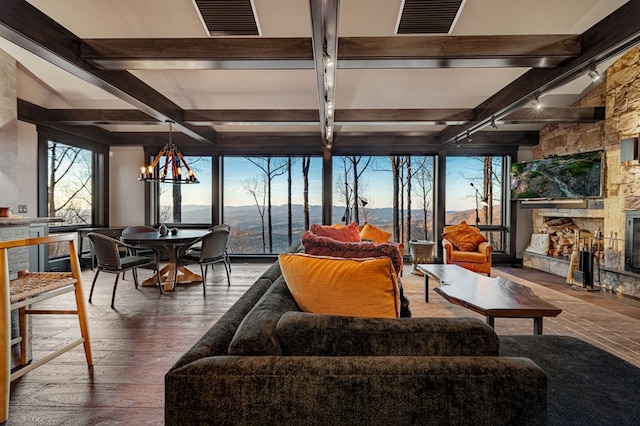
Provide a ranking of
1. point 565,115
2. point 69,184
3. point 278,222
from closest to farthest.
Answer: point 565,115, point 69,184, point 278,222

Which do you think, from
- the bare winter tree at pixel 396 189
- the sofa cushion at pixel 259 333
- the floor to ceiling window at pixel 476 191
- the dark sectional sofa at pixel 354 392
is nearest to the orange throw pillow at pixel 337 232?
the sofa cushion at pixel 259 333

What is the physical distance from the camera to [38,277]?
211 cm

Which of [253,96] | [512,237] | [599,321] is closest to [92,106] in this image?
[253,96]

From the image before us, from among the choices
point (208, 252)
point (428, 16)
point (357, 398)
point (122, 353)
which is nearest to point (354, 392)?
point (357, 398)

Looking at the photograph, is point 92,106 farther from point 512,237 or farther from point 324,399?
point 512,237

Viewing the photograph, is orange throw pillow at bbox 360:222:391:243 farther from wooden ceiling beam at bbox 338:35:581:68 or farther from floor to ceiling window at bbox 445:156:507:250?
wooden ceiling beam at bbox 338:35:581:68

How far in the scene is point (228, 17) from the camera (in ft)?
9.72

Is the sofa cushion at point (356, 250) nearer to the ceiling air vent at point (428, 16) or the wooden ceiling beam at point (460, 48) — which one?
the wooden ceiling beam at point (460, 48)

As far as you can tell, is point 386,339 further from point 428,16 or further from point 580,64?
point 580,64

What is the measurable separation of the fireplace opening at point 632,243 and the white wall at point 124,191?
8.23 metres

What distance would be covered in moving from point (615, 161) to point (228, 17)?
550cm

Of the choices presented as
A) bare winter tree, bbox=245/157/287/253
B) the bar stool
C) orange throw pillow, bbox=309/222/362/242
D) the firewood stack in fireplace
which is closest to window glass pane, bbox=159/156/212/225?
bare winter tree, bbox=245/157/287/253

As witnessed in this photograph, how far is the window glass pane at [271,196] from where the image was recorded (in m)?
6.92

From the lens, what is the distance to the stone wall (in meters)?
4.07
